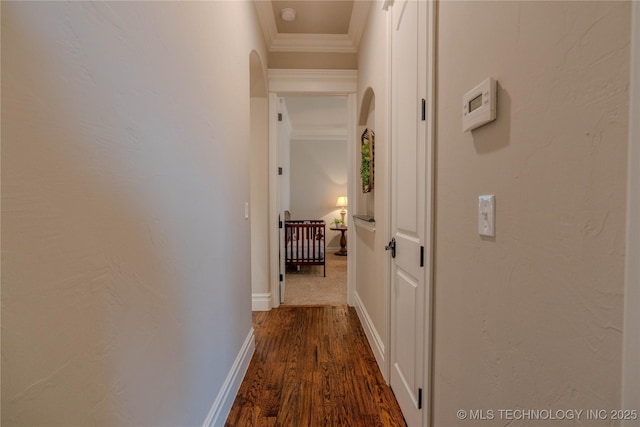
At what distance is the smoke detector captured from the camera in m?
2.48

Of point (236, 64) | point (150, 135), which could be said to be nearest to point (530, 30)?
point (150, 135)

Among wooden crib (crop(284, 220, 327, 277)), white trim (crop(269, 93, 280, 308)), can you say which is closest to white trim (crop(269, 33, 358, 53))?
white trim (crop(269, 93, 280, 308))

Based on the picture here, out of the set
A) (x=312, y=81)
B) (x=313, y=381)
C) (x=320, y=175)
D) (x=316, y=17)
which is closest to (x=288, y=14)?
(x=316, y=17)

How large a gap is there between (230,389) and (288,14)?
2.93 meters

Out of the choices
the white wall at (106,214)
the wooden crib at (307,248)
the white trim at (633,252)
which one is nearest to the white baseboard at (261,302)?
the wooden crib at (307,248)

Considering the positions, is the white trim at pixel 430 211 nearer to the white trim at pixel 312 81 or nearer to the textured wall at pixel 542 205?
the textured wall at pixel 542 205

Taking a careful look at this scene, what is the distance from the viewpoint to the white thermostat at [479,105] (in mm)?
760

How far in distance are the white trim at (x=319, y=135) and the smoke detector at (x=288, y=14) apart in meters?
4.12

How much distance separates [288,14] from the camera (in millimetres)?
2518

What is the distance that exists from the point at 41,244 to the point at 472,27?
1211mm

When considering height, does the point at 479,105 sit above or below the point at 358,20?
below

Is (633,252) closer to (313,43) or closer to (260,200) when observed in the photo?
(260,200)

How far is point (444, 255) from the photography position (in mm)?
1089

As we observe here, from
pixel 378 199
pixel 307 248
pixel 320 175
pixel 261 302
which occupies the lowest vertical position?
pixel 261 302
